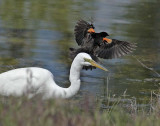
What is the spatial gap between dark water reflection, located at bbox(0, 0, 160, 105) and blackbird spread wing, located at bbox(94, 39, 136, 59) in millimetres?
537

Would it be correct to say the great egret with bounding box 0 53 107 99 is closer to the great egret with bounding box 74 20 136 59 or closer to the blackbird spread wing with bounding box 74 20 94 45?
the great egret with bounding box 74 20 136 59

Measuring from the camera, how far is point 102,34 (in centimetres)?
884

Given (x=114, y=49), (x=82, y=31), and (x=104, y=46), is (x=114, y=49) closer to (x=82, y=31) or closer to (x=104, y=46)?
(x=104, y=46)

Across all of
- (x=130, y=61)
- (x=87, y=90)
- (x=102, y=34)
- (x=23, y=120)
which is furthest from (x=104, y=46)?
(x=23, y=120)

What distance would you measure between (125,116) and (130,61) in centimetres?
632

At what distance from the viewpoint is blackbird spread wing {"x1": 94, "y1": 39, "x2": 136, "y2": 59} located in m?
8.84

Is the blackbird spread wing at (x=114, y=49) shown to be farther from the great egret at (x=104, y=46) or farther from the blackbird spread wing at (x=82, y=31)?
the blackbird spread wing at (x=82, y=31)

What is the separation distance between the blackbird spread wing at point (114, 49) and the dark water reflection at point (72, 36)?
537 mm

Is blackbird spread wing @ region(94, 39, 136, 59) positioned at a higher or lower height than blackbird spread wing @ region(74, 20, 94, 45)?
lower

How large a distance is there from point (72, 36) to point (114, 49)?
404 cm

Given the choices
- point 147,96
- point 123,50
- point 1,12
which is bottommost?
point 147,96

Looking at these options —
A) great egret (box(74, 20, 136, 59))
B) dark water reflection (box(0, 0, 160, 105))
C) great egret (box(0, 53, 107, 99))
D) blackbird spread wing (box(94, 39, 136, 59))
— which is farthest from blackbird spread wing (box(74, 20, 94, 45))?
great egret (box(0, 53, 107, 99))

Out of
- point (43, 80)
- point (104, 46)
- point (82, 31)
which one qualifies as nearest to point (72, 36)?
point (82, 31)

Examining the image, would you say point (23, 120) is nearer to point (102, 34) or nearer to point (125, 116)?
point (125, 116)
